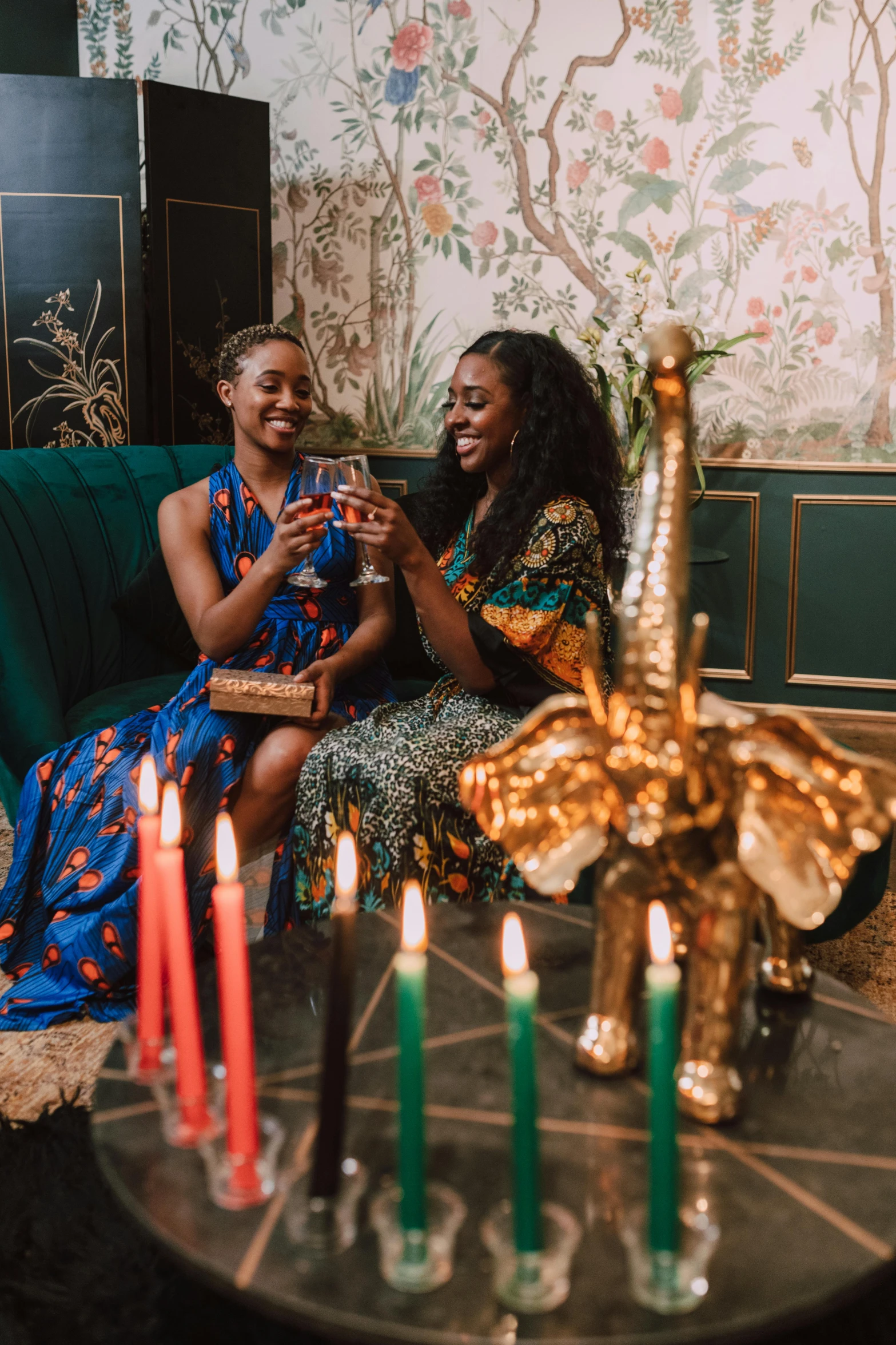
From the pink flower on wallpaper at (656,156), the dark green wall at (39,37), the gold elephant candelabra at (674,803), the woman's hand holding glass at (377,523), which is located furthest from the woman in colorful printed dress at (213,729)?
the dark green wall at (39,37)

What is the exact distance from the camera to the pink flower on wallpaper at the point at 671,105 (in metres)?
3.60

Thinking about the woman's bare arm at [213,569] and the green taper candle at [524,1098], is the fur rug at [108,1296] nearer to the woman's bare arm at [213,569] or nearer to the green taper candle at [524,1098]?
the green taper candle at [524,1098]

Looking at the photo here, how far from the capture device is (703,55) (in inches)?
140

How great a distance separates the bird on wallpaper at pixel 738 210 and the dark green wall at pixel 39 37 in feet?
7.87

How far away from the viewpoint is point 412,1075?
651 millimetres

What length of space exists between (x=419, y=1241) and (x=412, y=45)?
4016 mm

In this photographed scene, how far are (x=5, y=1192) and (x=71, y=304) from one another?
267cm

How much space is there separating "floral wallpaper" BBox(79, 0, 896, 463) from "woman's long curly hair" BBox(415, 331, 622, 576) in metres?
1.33

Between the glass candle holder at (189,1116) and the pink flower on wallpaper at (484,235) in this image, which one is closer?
the glass candle holder at (189,1116)

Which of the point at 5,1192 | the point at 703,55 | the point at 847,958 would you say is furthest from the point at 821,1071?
the point at 703,55

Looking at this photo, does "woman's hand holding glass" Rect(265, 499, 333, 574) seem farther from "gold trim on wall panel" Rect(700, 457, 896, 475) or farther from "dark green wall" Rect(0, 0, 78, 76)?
"dark green wall" Rect(0, 0, 78, 76)

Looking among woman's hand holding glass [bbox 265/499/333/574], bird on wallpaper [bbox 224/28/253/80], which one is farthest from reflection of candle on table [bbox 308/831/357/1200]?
bird on wallpaper [bbox 224/28/253/80]

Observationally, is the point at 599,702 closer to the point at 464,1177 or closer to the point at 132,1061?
the point at 464,1177

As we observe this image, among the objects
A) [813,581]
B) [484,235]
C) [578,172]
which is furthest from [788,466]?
[484,235]
